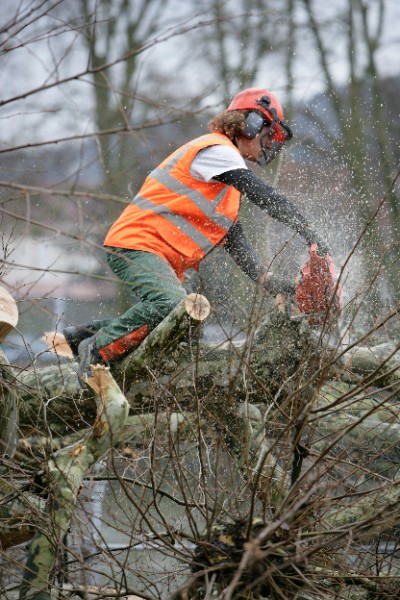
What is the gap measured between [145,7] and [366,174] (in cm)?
457

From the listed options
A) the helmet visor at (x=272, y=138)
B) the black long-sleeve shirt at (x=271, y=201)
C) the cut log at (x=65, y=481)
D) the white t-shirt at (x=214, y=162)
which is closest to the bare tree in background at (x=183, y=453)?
the cut log at (x=65, y=481)

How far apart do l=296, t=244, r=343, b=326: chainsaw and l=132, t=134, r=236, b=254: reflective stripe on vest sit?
0.63m

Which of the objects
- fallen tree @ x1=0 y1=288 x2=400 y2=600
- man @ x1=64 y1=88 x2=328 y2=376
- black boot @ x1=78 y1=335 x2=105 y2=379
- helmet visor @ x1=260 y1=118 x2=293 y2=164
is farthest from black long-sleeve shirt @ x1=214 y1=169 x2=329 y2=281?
black boot @ x1=78 y1=335 x2=105 y2=379

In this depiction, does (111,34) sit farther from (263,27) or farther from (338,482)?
(338,482)

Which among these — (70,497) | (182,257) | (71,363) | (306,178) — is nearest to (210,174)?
(182,257)

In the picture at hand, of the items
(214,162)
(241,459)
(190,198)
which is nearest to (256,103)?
(214,162)

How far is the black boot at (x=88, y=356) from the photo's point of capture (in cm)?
644

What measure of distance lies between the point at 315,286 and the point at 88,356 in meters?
1.49

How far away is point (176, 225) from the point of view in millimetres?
6582

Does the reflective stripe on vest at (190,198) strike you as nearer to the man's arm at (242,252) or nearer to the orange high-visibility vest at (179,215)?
the orange high-visibility vest at (179,215)

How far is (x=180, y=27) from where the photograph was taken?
3.68 meters

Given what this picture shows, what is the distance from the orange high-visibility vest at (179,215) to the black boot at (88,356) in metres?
0.64

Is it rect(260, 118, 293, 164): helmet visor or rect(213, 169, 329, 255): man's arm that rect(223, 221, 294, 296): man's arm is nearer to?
rect(260, 118, 293, 164): helmet visor

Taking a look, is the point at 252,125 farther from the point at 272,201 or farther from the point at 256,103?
the point at 272,201
